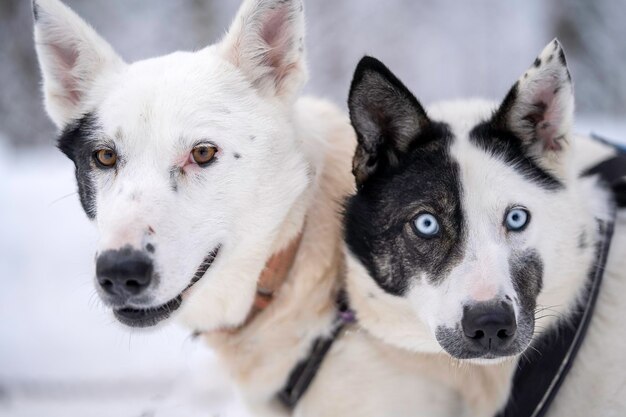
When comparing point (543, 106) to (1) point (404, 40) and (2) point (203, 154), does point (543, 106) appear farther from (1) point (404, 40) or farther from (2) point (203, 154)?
(1) point (404, 40)

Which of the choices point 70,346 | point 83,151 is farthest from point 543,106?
point 70,346

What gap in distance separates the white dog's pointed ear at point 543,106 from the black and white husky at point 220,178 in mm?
687

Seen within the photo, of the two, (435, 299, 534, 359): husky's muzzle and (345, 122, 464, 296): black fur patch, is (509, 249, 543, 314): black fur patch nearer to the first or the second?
(435, 299, 534, 359): husky's muzzle

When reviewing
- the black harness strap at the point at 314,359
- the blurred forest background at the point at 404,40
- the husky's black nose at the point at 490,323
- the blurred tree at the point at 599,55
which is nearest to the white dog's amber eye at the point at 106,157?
the black harness strap at the point at 314,359

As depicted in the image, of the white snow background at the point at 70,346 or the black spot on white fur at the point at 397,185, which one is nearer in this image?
the black spot on white fur at the point at 397,185

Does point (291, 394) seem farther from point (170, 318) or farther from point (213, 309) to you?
point (170, 318)

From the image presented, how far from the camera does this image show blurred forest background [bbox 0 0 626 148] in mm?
11258

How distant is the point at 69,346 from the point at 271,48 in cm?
283

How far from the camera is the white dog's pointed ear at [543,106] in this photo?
90.1 inches

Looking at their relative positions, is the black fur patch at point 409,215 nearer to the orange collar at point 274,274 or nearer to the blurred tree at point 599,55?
the orange collar at point 274,274

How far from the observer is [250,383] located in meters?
2.76

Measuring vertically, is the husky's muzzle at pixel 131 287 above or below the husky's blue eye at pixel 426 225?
below

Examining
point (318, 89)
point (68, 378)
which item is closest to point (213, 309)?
point (68, 378)

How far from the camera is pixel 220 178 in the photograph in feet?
7.89
